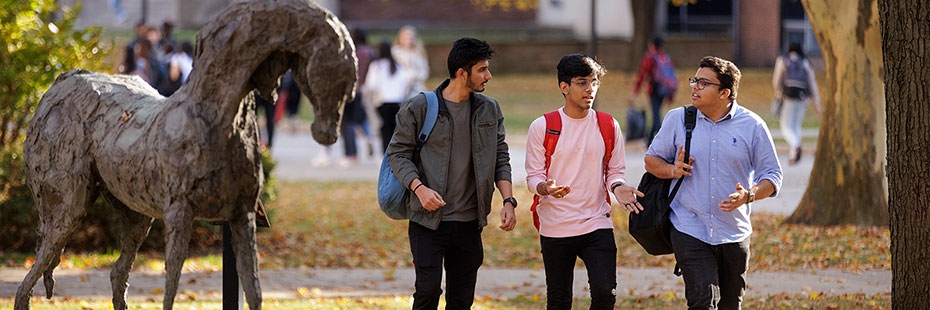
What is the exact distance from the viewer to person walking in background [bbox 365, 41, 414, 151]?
55.3 feet

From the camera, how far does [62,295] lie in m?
9.08

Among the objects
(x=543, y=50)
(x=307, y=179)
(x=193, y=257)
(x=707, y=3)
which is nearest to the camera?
(x=193, y=257)

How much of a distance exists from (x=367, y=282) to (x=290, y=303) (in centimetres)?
142

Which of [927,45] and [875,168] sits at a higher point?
[927,45]

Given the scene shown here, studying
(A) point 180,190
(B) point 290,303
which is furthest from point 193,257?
(A) point 180,190

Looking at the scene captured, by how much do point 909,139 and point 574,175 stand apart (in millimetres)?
1683

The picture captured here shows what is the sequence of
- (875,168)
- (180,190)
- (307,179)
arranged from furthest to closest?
(307,179), (875,168), (180,190)

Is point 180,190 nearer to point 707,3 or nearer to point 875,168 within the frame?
point 875,168

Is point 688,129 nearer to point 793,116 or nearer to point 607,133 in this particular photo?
point 607,133

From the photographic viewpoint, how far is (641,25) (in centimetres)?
3472

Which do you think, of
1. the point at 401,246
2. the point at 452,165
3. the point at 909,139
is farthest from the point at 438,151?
the point at 401,246

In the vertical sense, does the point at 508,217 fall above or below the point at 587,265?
above

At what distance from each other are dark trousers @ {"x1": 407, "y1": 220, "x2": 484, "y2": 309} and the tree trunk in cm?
2849

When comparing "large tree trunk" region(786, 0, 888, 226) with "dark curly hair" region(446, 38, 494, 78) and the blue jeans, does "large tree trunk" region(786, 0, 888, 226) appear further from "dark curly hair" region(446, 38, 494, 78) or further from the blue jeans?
"dark curly hair" region(446, 38, 494, 78)
